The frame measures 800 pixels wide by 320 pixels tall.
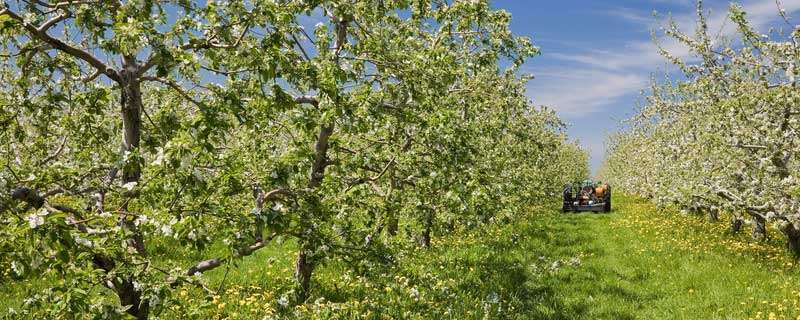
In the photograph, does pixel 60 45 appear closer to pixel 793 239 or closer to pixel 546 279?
pixel 546 279

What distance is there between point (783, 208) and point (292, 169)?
473 inches

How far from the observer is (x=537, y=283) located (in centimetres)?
1288

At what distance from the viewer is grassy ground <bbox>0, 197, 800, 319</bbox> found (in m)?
9.47

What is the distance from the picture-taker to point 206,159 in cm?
482

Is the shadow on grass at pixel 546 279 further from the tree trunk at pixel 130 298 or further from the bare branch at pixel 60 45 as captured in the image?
the bare branch at pixel 60 45

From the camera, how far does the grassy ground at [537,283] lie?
9.47 m

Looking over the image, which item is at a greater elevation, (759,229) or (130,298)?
(759,229)

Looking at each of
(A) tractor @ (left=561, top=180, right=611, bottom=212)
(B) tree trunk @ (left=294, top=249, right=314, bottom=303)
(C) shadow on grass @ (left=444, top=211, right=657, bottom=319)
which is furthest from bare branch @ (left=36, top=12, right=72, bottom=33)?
(A) tractor @ (left=561, top=180, right=611, bottom=212)

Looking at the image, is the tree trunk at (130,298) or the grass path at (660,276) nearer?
the tree trunk at (130,298)

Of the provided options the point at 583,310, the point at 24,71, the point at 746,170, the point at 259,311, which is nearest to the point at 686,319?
the point at 583,310

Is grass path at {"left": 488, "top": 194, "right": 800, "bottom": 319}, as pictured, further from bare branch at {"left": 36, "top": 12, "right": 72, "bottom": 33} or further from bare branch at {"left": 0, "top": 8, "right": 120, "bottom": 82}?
bare branch at {"left": 36, "top": 12, "right": 72, "bottom": 33}

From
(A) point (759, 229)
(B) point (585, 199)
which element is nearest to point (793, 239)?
(A) point (759, 229)

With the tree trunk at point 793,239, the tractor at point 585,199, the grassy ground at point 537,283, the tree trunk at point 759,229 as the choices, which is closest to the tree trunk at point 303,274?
the grassy ground at point 537,283

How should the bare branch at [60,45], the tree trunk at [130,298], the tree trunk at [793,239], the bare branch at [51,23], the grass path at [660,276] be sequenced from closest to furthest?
the bare branch at [60,45], the bare branch at [51,23], the tree trunk at [130,298], the grass path at [660,276], the tree trunk at [793,239]
